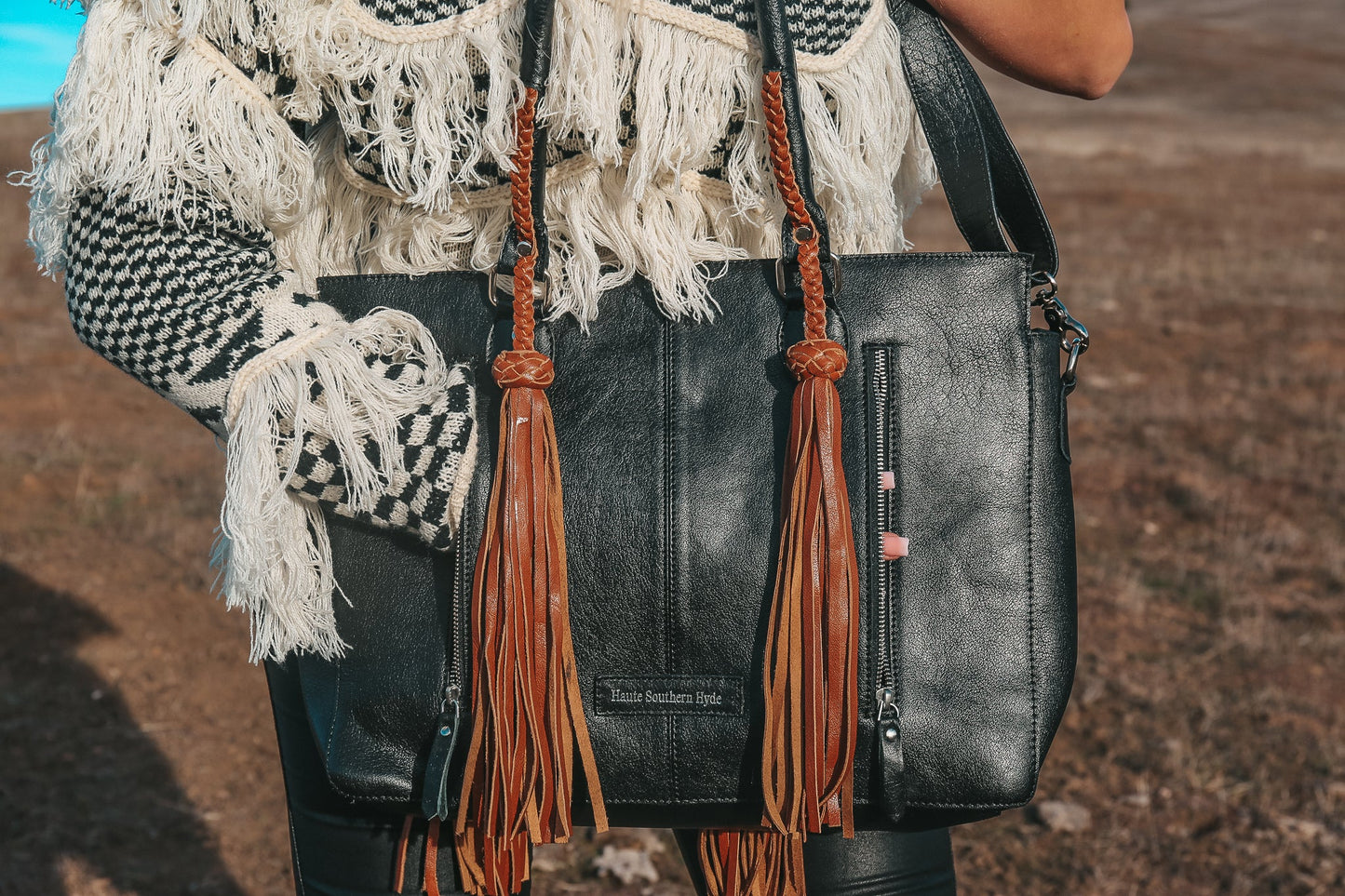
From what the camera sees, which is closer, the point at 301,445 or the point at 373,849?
the point at 301,445

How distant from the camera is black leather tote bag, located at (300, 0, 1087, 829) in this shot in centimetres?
100

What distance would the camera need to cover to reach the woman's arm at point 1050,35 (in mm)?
1003

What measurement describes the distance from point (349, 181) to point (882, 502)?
1.83ft

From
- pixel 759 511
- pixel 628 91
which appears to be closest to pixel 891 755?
pixel 759 511

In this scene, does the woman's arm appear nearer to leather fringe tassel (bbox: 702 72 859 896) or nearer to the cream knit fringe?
leather fringe tassel (bbox: 702 72 859 896)

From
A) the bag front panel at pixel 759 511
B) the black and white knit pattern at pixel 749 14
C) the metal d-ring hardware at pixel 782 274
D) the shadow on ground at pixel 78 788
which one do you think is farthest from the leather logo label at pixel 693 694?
the shadow on ground at pixel 78 788

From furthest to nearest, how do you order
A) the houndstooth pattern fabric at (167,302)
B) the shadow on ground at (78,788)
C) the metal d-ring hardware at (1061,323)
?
the shadow on ground at (78,788) → the metal d-ring hardware at (1061,323) → the houndstooth pattern fabric at (167,302)

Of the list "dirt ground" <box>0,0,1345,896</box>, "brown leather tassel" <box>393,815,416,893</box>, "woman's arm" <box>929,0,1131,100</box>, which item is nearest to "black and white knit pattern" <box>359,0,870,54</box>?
"woman's arm" <box>929,0,1131,100</box>

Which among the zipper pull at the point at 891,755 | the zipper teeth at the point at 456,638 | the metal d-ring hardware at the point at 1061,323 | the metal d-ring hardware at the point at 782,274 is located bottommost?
the zipper pull at the point at 891,755

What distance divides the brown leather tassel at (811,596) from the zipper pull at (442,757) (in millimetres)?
268

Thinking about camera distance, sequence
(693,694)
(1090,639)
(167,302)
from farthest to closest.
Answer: (1090,639), (693,694), (167,302)

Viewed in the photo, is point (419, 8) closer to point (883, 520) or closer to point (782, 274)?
point (782, 274)

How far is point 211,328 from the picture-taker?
91 centimetres

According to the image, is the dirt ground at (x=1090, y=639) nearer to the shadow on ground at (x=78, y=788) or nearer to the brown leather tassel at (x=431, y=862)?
the shadow on ground at (x=78, y=788)
